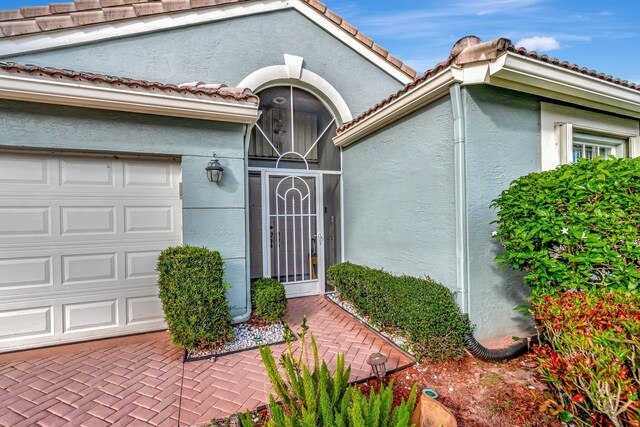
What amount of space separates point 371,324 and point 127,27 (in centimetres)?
835

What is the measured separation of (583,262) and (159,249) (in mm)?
6647

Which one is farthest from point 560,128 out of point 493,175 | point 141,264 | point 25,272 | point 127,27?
point 25,272

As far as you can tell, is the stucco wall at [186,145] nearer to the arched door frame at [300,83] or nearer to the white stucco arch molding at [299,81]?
the arched door frame at [300,83]

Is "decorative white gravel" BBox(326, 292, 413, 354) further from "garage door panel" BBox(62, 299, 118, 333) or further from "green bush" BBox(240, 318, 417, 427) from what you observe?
"garage door panel" BBox(62, 299, 118, 333)

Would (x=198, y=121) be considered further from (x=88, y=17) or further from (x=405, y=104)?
(x=405, y=104)

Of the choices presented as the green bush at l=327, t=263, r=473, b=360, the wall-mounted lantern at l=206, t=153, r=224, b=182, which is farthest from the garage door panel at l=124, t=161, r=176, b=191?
the green bush at l=327, t=263, r=473, b=360

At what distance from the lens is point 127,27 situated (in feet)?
21.2

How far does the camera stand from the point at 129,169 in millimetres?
5297

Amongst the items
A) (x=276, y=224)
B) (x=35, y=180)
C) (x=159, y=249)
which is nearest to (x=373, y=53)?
(x=276, y=224)

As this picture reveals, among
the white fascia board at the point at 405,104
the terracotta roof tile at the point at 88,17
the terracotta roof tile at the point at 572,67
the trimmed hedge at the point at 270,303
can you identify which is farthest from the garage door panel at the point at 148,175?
the terracotta roof tile at the point at 572,67

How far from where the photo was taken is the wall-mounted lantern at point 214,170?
540 cm

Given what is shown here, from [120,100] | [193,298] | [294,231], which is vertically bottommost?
[193,298]

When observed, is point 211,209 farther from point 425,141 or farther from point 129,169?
point 425,141

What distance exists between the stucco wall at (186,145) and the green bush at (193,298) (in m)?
0.87
